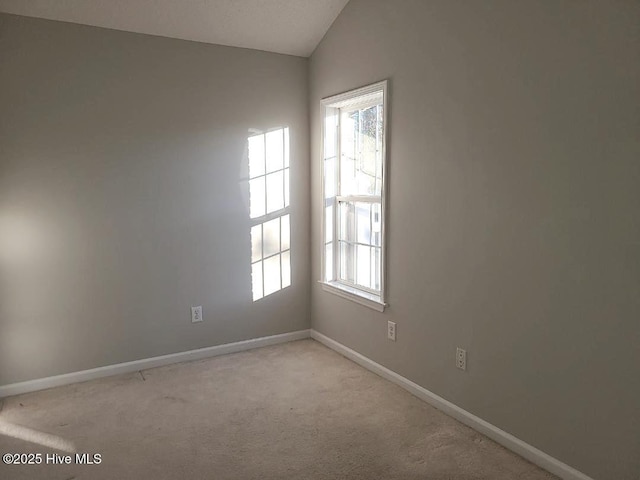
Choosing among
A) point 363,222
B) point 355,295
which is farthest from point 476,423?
point 363,222

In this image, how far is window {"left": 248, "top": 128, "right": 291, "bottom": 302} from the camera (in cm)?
382

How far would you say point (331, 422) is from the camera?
2.72m

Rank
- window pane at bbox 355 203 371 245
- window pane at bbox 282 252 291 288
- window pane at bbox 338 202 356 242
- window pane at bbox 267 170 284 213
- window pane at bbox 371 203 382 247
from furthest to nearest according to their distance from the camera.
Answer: window pane at bbox 282 252 291 288, window pane at bbox 267 170 284 213, window pane at bbox 338 202 356 242, window pane at bbox 355 203 371 245, window pane at bbox 371 203 382 247

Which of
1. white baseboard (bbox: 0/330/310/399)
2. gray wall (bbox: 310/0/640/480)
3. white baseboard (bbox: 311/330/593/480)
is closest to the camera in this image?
gray wall (bbox: 310/0/640/480)

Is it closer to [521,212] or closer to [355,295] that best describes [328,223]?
[355,295]

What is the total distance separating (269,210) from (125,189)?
108cm

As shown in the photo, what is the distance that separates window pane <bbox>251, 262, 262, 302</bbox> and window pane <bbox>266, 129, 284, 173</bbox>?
30.0 inches

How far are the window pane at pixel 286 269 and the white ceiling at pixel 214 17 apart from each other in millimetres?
1608

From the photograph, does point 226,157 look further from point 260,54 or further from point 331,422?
point 331,422

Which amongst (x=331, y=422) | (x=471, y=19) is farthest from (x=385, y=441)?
(x=471, y=19)

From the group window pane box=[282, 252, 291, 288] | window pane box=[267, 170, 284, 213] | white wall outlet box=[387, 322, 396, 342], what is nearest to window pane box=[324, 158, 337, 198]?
window pane box=[267, 170, 284, 213]

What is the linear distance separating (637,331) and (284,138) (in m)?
2.78

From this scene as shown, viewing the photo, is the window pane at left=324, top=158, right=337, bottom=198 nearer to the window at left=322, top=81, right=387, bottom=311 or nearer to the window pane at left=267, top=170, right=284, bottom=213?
the window at left=322, top=81, right=387, bottom=311

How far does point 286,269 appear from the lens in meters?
4.05
